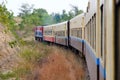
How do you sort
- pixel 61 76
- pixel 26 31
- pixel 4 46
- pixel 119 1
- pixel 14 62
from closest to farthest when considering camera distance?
pixel 119 1
pixel 61 76
pixel 14 62
pixel 4 46
pixel 26 31

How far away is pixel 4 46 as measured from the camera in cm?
2158

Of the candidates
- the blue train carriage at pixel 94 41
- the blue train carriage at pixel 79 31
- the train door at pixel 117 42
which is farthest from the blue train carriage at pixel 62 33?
the train door at pixel 117 42

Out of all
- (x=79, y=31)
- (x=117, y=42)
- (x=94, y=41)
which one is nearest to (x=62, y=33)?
(x=79, y=31)

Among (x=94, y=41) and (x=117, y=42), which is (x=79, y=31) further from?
(x=117, y=42)

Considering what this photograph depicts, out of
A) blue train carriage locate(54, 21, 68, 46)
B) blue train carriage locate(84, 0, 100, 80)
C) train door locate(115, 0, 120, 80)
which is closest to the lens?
train door locate(115, 0, 120, 80)

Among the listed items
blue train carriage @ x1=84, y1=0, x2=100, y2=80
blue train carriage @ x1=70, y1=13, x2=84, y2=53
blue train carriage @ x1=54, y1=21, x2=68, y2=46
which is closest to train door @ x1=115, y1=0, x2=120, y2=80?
blue train carriage @ x1=84, y1=0, x2=100, y2=80

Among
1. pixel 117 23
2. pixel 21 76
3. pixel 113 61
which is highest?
pixel 117 23

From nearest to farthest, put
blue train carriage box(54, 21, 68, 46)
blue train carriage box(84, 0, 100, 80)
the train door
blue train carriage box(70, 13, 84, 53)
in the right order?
the train door
blue train carriage box(84, 0, 100, 80)
blue train carriage box(70, 13, 84, 53)
blue train carriage box(54, 21, 68, 46)

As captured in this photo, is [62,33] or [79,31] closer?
[79,31]

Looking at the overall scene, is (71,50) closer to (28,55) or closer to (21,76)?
(28,55)

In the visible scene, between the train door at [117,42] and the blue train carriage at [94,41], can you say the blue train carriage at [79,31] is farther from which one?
the train door at [117,42]

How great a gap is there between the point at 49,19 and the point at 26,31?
70.8ft

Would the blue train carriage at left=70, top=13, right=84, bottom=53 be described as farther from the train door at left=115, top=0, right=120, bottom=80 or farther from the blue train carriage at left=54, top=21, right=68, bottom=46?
the train door at left=115, top=0, right=120, bottom=80

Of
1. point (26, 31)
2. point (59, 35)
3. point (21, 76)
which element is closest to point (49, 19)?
point (26, 31)
